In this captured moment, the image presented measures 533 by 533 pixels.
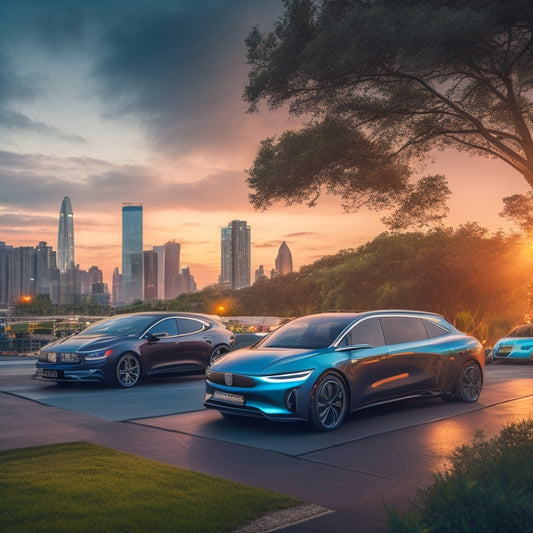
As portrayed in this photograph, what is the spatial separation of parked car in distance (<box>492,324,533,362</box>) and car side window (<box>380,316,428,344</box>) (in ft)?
38.9

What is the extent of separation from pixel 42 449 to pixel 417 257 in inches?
1812

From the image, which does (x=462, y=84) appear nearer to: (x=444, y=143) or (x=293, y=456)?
(x=444, y=143)

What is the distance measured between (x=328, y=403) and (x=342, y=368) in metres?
0.55

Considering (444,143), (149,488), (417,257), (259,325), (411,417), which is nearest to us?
(149,488)

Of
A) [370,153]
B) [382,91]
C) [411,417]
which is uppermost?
[382,91]

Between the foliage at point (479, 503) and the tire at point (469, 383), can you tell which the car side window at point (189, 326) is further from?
the foliage at point (479, 503)

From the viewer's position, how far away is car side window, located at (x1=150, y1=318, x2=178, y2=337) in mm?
14227

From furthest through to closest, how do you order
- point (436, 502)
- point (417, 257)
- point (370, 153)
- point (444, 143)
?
1. point (417, 257)
2. point (444, 143)
3. point (370, 153)
4. point (436, 502)

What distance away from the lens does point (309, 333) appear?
1012cm

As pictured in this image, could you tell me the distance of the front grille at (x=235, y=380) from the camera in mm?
8852

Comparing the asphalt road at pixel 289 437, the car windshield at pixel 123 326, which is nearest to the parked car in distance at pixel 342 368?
the asphalt road at pixel 289 437

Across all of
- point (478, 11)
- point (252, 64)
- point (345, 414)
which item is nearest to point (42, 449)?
point (345, 414)

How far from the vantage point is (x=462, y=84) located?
1795 centimetres

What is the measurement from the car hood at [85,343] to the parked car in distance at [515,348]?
524 inches
